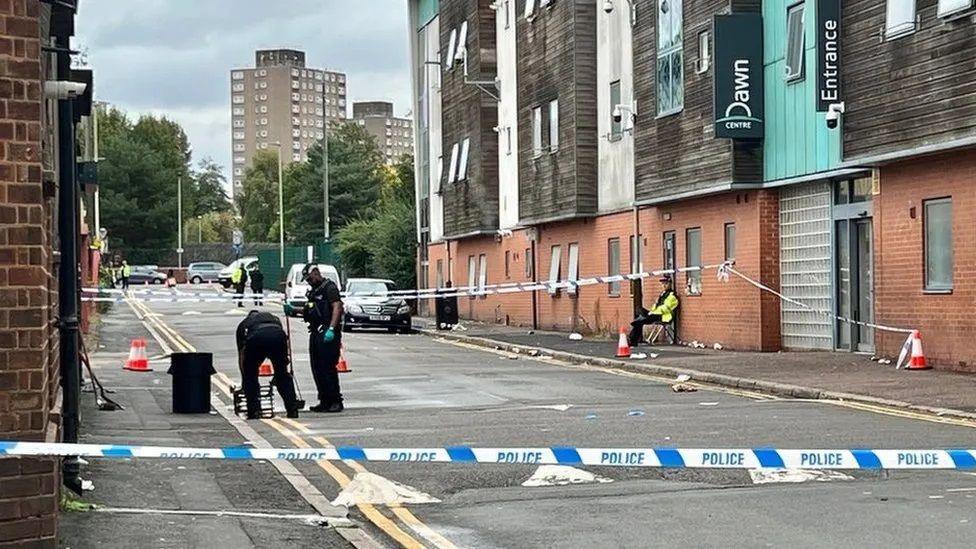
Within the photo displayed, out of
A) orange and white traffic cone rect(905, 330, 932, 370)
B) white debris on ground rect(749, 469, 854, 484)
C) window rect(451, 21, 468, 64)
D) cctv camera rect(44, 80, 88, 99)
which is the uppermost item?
window rect(451, 21, 468, 64)

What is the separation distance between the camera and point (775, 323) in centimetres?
2814

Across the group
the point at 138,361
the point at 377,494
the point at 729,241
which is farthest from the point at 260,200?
the point at 377,494

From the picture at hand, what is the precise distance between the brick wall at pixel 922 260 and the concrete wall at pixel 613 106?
36.3ft

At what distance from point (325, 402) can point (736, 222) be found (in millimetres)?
12775

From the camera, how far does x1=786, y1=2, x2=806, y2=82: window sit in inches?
1043

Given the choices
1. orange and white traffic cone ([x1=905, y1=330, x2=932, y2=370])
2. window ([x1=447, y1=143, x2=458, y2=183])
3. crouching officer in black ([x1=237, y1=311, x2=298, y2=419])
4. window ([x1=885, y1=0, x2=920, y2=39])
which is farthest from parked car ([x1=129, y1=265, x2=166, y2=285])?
crouching officer in black ([x1=237, y1=311, x2=298, y2=419])

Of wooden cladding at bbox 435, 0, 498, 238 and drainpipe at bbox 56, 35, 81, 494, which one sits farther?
wooden cladding at bbox 435, 0, 498, 238

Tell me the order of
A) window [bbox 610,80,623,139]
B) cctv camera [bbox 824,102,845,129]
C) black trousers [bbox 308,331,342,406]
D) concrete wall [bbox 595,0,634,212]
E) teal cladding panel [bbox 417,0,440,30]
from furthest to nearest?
1. teal cladding panel [bbox 417,0,440,30]
2. window [bbox 610,80,623,139]
3. concrete wall [bbox 595,0,634,212]
4. cctv camera [bbox 824,102,845,129]
5. black trousers [bbox 308,331,342,406]

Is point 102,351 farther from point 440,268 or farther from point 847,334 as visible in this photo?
point 440,268

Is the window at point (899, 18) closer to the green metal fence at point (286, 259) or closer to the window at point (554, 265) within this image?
the window at point (554, 265)

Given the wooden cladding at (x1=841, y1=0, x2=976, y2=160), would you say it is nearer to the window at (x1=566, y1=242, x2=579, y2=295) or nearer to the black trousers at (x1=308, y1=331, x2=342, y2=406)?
the black trousers at (x1=308, y1=331, x2=342, y2=406)

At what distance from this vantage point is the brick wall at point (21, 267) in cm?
783

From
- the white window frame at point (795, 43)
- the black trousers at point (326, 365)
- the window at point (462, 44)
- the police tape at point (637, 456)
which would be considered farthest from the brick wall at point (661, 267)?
the police tape at point (637, 456)

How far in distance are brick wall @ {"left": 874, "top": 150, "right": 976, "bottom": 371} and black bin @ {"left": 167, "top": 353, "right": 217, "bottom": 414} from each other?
409 inches
